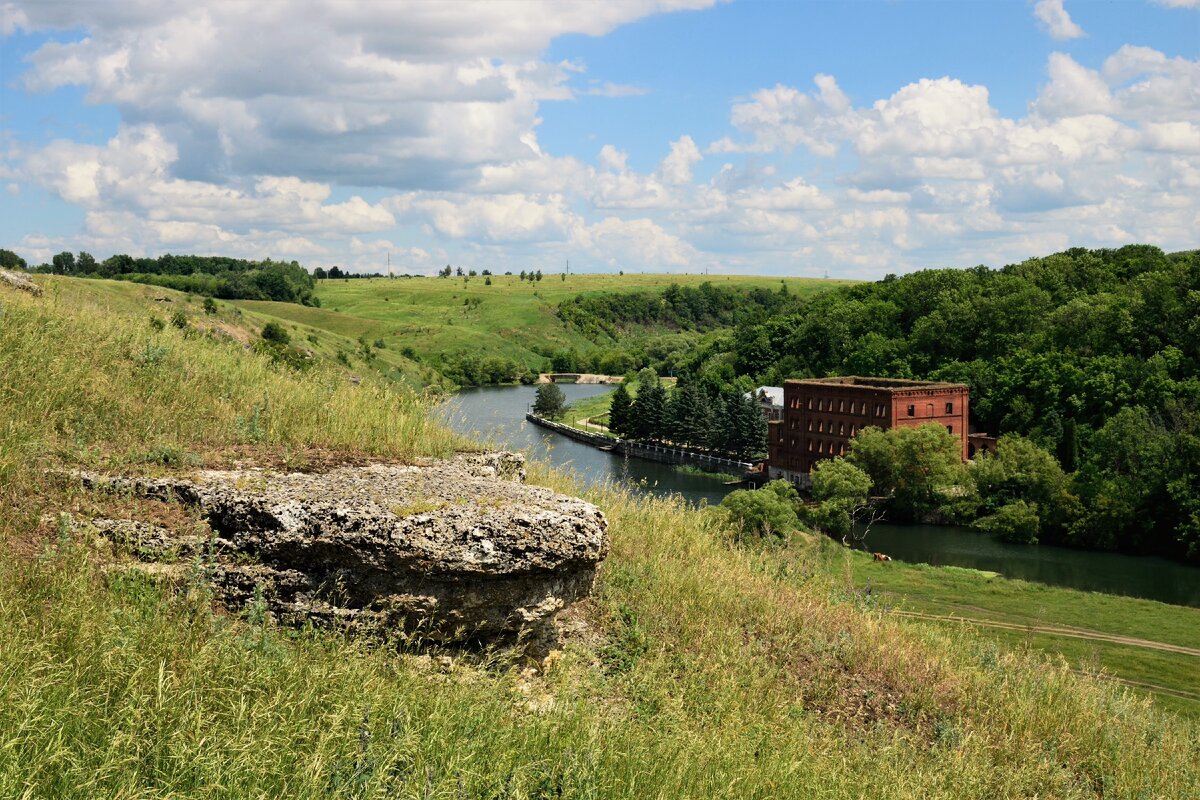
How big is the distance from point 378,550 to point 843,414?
240 ft

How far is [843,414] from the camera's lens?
77.7m

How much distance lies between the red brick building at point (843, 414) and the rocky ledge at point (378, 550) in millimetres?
68008

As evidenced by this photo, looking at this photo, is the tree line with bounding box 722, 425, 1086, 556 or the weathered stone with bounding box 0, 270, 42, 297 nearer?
the weathered stone with bounding box 0, 270, 42, 297

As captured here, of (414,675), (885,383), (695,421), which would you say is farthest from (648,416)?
(414,675)

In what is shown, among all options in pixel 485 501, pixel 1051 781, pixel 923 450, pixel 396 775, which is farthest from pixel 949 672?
pixel 923 450

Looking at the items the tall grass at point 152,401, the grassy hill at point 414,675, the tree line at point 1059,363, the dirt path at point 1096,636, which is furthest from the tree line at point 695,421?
the tall grass at point 152,401

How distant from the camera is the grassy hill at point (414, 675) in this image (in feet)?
17.5

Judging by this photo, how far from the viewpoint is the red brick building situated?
248 ft

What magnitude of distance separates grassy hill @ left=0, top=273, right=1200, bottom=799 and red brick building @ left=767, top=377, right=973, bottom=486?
63505 mm

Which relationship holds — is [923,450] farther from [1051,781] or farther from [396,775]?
[396,775]

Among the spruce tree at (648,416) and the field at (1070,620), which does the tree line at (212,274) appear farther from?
the field at (1070,620)

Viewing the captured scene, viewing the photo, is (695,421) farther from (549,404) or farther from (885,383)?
(549,404)

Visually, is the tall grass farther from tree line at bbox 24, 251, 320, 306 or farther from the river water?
tree line at bbox 24, 251, 320, 306

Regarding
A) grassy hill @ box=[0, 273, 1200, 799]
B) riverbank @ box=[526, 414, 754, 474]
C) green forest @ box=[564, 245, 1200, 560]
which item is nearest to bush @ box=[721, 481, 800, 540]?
green forest @ box=[564, 245, 1200, 560]
